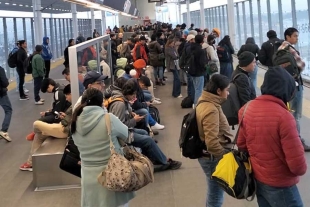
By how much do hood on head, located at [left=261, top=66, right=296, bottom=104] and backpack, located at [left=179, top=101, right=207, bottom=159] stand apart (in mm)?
790

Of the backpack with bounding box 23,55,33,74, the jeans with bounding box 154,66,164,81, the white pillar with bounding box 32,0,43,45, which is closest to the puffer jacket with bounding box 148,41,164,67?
the jeans with bounding box 154,66,164,81

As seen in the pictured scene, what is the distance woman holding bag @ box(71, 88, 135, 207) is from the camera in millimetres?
3436

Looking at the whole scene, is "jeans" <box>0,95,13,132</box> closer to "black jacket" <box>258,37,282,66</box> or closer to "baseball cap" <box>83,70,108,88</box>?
"baseball cap" <box>83,70,108,88</box>

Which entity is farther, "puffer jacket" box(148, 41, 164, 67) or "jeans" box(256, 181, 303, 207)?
"puffer jacket" box(148, 41, 164, 67)

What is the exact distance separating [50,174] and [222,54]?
6.11 metres

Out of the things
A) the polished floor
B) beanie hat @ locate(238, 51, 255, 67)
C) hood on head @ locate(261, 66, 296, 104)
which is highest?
beanie hat @ locate(238, 51, 255, 67)

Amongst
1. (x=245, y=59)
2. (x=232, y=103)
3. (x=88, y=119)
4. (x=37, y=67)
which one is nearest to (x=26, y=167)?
(x=232, y=103)

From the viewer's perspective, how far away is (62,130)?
5996mm

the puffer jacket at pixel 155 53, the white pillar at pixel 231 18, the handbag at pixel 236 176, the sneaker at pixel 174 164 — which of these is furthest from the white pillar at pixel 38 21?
the handbag at pixel 236 176

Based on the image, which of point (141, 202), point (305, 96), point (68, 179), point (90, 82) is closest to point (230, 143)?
point (141, 202)

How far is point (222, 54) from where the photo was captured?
1064 centimetres

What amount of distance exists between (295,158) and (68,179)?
364 cm

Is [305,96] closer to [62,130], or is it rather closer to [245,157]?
[62,130]

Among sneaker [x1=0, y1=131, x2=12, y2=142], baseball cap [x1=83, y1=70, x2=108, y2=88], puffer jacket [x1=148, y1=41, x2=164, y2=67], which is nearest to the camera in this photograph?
baseball cap [x1=83, y1=70, x2=108, y2=88]
